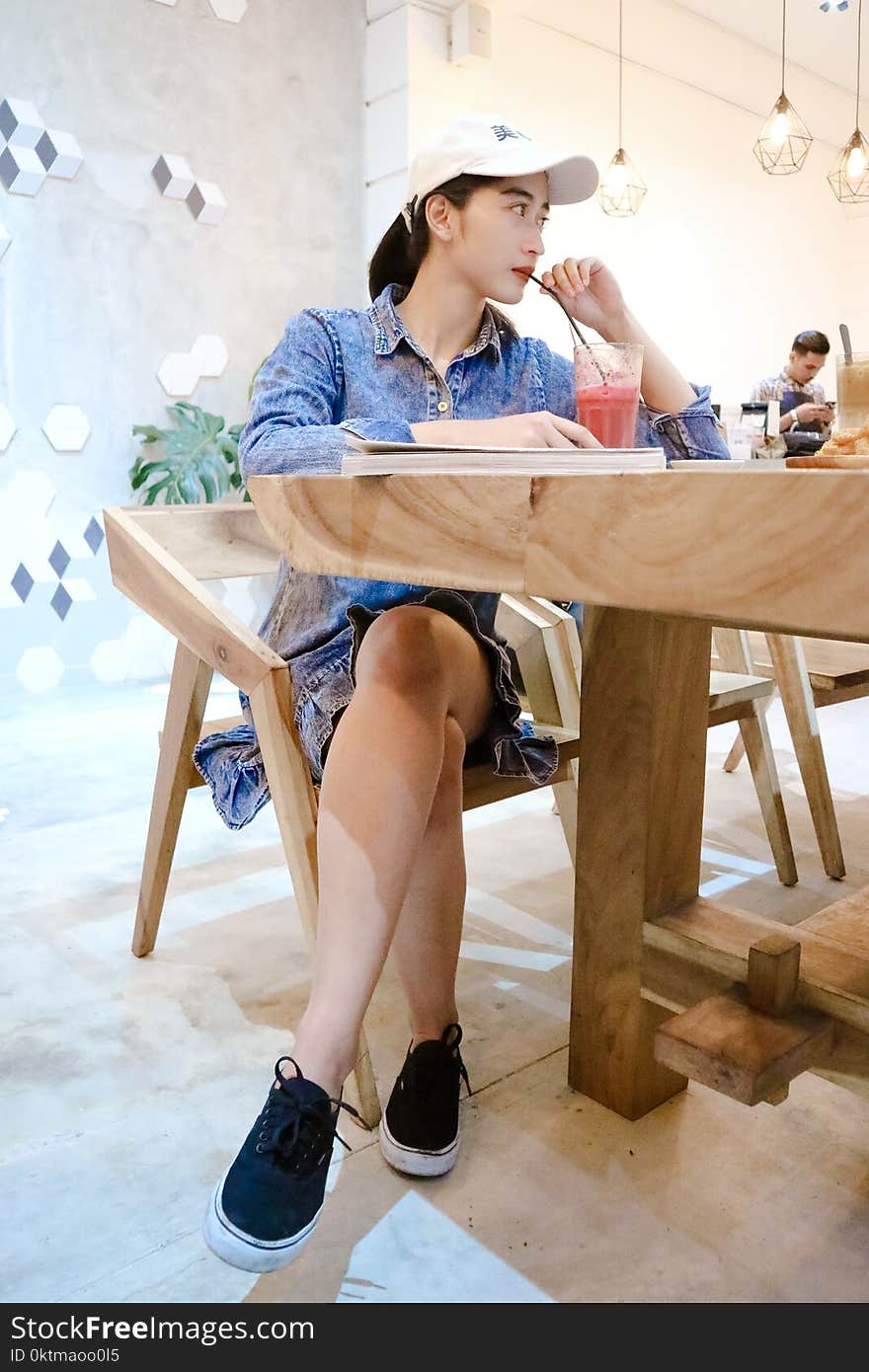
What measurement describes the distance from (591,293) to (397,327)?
259mm

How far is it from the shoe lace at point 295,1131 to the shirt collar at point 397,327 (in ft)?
2.80

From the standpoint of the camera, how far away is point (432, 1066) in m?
1.06

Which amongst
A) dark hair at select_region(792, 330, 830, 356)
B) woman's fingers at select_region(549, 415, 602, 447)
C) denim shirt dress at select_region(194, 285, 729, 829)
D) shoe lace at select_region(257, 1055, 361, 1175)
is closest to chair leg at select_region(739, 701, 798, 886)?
denim shirt dress at select_region(194, 285, 729, 829)

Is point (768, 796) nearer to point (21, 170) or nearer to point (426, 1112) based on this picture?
point (426, 1112)

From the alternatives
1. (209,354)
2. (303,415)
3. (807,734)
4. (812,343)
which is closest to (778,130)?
(812,343)

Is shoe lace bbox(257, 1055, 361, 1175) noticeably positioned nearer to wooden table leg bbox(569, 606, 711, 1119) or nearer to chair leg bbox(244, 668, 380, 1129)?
chair leg bbox(244, 668, 380, 1129)

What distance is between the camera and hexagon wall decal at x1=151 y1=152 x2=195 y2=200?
3.46 m

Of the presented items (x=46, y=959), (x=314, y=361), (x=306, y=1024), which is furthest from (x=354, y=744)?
(x=46, y=959)

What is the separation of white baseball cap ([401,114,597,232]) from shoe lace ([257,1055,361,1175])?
99cm

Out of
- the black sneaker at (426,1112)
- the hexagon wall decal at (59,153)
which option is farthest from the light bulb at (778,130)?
the black sneaker at (426,1112)

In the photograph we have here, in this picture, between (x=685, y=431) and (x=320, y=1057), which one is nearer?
(x=320, y=1057)

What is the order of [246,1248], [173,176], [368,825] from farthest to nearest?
[173,176], [368,825], [246,1248]
